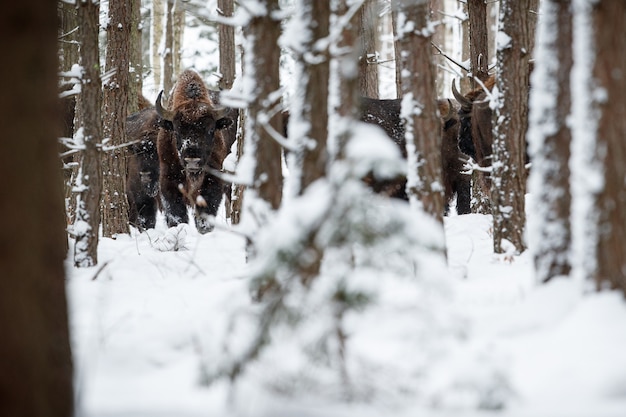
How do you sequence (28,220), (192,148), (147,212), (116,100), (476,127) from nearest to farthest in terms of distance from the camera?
(28,220)
(116,100)
(476,127)
(192,148)
(147,212)

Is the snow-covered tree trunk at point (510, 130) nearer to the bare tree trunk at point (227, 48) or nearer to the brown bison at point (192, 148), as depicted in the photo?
the brown bison at point (192, 148)

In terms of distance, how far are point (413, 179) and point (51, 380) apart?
3.69 metres

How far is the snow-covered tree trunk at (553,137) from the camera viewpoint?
3.86 metres

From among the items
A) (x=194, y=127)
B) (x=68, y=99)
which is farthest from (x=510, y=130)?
(x=194, y=127)

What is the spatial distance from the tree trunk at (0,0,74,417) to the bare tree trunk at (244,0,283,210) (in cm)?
201

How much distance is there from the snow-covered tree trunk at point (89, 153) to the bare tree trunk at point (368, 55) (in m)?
5.24

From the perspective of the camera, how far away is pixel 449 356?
130 inches

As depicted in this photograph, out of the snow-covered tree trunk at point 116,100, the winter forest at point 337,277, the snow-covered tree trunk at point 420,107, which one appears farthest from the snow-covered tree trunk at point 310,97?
the snow-covered tree trunk at point 116,100

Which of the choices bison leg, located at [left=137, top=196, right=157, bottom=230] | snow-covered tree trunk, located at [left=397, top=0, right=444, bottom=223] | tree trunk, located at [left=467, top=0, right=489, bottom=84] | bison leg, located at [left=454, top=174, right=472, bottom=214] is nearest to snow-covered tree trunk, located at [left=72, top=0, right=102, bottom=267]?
snow-covered tree trunk, located at [left=397, top=0, right=444, bottom=223]

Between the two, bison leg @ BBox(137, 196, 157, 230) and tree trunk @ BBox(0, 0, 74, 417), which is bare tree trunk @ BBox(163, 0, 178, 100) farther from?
tree trunk @ BBox(0, 0, 74, 417)

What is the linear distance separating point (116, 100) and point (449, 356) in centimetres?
683

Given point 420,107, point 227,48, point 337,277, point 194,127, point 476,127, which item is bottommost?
point 337,277

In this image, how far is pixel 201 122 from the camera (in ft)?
36.8

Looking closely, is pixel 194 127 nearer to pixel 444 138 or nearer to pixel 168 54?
pixel 444 138
